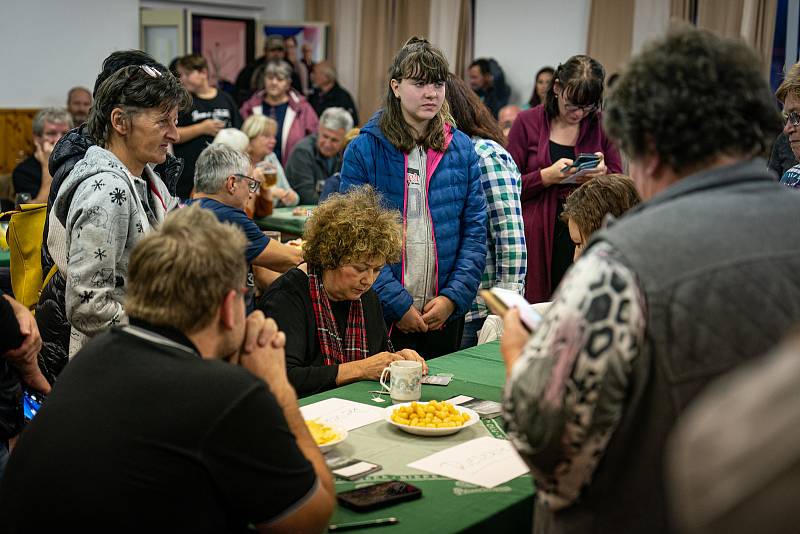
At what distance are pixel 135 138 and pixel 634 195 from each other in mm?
1508

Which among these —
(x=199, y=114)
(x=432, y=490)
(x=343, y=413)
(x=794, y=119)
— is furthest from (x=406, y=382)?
(x=199, y=114)

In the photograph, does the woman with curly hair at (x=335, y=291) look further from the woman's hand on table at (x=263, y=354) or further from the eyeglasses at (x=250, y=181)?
the eyeglasses at (x=250, y=181)

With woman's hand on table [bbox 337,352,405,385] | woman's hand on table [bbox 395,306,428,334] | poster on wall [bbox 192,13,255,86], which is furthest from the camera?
poster on wall [bbox 192,13,255,86]

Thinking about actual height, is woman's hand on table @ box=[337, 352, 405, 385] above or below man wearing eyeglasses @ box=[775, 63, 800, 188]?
below

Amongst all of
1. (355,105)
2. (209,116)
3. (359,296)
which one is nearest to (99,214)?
(359,296)

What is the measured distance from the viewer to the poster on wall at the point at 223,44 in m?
10.2

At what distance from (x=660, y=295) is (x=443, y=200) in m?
2.12

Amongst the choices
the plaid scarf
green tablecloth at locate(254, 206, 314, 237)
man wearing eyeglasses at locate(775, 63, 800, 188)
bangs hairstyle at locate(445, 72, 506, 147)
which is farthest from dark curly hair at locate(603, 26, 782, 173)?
green tablecloth at locate(254, 206, 314, 237)

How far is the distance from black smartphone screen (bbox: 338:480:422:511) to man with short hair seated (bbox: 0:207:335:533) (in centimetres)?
13

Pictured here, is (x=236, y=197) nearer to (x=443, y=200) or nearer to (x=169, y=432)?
(x=443, y=200)

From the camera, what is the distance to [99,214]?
235cm

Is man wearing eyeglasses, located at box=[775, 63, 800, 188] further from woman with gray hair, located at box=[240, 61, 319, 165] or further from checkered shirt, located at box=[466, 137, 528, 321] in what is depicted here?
woman with gray hair, located at box=[240, 61, 319, 165]

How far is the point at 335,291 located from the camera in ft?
8.92

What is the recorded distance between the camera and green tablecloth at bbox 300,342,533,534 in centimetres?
169
